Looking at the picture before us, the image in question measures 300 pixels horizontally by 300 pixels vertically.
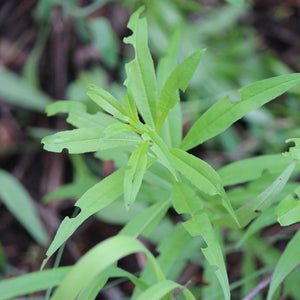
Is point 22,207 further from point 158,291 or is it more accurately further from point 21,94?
point 158,291

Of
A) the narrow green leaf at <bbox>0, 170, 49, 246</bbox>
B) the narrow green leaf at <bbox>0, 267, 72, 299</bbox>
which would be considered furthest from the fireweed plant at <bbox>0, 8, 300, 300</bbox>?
the narrow green leaf at <bbox>0, 170, 49, 246</bbox>

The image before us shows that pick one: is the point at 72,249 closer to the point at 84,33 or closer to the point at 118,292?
the point at 118,292

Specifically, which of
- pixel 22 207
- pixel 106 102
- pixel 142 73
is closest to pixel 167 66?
pixel 142 73

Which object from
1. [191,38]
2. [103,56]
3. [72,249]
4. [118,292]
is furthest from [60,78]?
[118,292]

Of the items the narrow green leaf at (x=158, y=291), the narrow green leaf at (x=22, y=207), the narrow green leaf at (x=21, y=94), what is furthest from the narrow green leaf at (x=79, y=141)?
the narrow green leaf at (x=21, y=94)

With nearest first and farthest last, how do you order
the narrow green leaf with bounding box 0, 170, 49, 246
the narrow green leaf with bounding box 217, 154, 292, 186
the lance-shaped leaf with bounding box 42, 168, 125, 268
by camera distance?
the lance-shaped leaf with bounding box 42, 168, 125, 268
the narrow green leaf with bounding box 217, 154, 292, 186
the narrow green leaf with bounding box 0, 170, 49, 246

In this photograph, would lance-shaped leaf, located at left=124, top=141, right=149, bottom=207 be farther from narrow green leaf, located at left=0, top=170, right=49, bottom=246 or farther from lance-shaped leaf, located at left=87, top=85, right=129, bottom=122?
narrow green leaf, located at left=0, top=170, right=49, bottom=246
